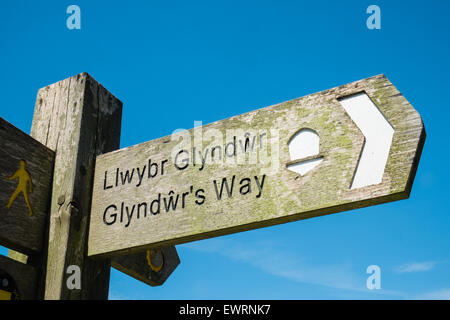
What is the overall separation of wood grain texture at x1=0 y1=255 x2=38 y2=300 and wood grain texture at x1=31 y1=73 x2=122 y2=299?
0.07 metres

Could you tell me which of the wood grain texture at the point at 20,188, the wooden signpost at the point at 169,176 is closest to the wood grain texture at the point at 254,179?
the wooden signpost at the point at 169,176

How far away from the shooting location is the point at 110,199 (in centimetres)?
245

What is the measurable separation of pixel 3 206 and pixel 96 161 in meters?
0.51

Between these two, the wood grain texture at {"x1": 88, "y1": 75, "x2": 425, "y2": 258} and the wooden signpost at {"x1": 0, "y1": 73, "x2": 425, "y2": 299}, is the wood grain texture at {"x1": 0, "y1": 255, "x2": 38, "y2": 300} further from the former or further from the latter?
the wood grain texture at {"x1": 88, "y1": 75, "x2": 425, "y2": 258}

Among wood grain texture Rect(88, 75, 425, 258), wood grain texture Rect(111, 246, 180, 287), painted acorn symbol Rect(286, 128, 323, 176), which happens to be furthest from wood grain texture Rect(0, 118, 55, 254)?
painted acorn symbol Rect(286, 128, 323, 176)

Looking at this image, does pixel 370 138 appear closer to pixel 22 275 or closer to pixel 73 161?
pixel 73 161

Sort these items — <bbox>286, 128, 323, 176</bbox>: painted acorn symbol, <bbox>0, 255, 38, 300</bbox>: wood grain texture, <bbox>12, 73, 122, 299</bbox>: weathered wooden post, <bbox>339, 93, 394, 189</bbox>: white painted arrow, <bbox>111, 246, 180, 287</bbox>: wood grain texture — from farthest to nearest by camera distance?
<bbox>111, 246, 180, 287</bbox>: wood grain texture < <bbox>12, 73, 122, 299</bbox>: weathered wooden post < <bbox>0, 255, 38, 300</bbox>: wood grain texture < <bbox>286, 128, 323, 176</bbox>: painted acorn symbol < <bbox>339, 93, 394, 189</bbox>: white painted arrow

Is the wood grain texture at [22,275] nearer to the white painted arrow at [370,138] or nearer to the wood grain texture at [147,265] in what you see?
the wood grain texture at [147,265]

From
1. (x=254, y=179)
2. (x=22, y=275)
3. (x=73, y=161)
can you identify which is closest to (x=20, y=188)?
(x=73, y=161)

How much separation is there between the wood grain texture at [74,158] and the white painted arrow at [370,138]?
1.26 meters

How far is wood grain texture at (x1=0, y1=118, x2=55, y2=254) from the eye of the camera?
7.50 feet

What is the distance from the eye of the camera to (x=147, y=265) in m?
2.78

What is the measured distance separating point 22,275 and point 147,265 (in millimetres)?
664
